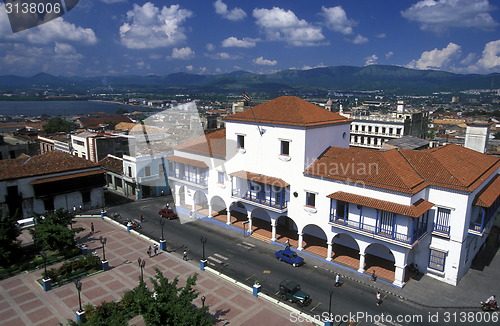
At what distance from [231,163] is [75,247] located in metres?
18.4

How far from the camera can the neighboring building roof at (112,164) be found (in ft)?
189

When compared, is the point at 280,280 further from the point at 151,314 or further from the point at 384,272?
the point at 151,314

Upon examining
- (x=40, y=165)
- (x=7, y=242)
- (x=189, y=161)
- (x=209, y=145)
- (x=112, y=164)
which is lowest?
(x=7, y=242)

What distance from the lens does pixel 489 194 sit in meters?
31.3

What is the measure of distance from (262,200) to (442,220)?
16.8 m

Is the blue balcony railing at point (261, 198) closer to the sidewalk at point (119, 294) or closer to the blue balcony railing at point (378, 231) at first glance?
the blue balcony railing at point (378, 231)

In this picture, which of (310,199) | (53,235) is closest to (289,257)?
(310,199)

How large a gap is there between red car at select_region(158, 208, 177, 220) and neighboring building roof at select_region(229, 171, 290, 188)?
1129 centimetres

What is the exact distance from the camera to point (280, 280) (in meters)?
30.2

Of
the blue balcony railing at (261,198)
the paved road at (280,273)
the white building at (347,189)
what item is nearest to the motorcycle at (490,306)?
the paved road at (280,273)

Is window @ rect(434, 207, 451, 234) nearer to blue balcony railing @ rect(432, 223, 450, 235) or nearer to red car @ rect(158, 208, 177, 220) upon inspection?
blue balcony railing @ rect(432, 223, 450, 235)

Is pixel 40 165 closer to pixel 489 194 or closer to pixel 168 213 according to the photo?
pixel 168 213

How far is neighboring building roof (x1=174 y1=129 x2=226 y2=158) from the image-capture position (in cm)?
4138

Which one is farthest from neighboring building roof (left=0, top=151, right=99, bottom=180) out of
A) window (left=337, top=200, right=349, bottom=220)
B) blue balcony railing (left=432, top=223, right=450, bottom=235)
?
blue balcony railing (left=432, top=223, right=450, bottom=235)
